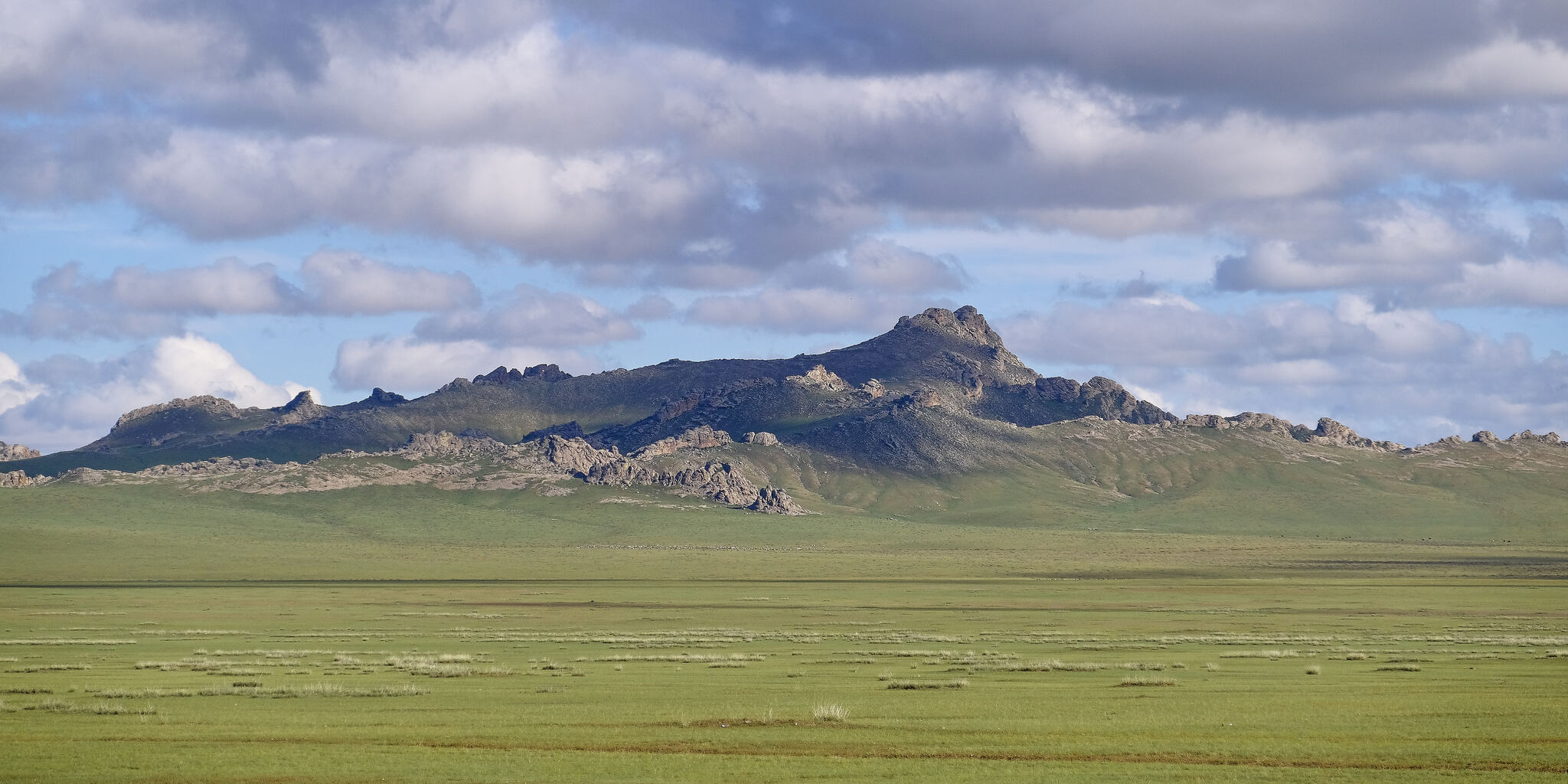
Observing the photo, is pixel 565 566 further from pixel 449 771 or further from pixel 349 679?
pixel 449 771

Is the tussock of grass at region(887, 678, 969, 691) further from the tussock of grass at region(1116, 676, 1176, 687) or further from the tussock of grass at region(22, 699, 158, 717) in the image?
the tussock of grass at region(22, 699, 158, 717)

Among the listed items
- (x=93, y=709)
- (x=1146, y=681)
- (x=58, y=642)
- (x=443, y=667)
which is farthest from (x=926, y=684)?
(x=58, y=642)

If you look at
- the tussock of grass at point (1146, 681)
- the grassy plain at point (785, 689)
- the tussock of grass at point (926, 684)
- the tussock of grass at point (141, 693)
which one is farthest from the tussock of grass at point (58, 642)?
the tussock of grass at point (1146, 681)

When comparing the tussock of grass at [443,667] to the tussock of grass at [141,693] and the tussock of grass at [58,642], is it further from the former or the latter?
the tussock of grass at [58,642]

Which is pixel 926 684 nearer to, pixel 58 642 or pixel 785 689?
pixel 785 689

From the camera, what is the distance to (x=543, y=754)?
40281 millimetres

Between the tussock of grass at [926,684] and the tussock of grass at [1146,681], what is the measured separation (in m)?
6.28

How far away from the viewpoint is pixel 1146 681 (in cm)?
5909

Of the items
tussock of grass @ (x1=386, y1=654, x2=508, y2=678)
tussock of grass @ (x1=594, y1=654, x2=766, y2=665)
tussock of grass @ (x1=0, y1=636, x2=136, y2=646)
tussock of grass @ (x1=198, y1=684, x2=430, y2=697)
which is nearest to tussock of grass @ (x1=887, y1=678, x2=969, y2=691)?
tussock of grass @ (x1=594, y1=654, x2=766, y2=665)

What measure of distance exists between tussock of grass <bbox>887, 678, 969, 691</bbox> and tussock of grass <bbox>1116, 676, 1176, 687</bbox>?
6.28 meters

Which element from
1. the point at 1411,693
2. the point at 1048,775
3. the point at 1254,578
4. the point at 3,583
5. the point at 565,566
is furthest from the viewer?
the point at 565,566

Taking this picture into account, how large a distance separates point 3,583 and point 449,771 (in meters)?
141

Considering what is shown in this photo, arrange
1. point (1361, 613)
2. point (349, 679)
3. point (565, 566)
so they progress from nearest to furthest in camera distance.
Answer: point (349, 679)
point (1361, 613)
point (565, 566)

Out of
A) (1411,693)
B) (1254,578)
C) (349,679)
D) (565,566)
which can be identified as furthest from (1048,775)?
(565,566)
